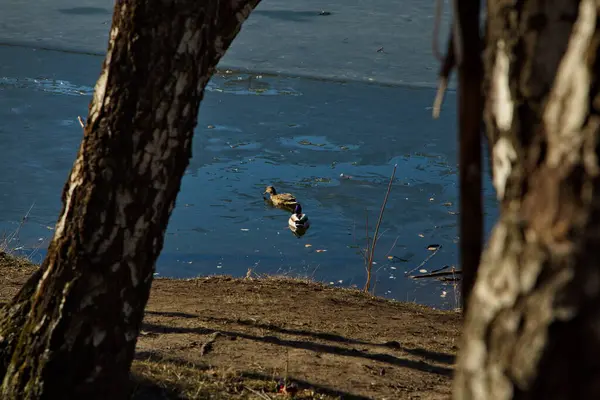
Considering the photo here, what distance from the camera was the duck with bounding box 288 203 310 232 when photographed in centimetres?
963

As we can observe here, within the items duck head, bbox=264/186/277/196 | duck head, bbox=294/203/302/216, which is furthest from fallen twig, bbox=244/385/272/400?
duck head, bbox=264/186/277/196

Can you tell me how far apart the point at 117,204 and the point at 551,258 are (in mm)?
1731

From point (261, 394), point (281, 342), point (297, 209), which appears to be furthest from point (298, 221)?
point (261, 394)

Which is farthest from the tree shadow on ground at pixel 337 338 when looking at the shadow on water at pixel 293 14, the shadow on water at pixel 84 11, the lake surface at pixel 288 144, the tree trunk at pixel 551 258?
the shadow on water at pixel 84 11

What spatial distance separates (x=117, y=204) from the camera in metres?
2.55

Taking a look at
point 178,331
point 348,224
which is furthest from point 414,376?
point 348,224

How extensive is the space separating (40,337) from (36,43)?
575 inches

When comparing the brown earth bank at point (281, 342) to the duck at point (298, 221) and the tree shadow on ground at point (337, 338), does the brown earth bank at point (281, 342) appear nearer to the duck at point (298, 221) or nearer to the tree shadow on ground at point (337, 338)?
the tree shadow on ground at point (337, 338)

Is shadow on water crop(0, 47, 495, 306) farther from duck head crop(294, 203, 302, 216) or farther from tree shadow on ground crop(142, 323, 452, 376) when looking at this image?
tree shadow on ground crop(142, 323, 452, 376)

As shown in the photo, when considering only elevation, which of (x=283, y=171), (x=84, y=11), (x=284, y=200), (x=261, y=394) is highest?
(x=261, y=394)

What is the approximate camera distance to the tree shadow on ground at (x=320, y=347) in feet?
14.2

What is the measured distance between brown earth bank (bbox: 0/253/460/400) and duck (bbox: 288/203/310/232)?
295 centimetres

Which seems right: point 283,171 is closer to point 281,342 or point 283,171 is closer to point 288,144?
point 288,144

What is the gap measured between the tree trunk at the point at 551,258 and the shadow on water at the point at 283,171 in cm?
708
